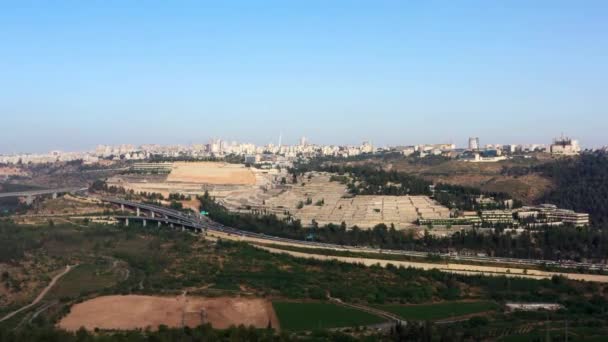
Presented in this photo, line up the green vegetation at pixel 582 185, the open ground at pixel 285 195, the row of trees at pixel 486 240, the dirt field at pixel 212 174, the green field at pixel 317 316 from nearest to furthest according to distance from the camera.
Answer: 1. the green field at pixel 317 316
2. the row of trees at pixel 486 240
3. the open ground at pixel 285 195
4. the green vegetation at pixel 582 185
5. the dirt field at pixel 212 174

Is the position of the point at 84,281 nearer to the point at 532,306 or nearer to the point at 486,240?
the point at 532,306

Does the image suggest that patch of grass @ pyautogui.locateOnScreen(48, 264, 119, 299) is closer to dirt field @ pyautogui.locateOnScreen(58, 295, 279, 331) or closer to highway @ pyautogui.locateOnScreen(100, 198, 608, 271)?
dirt field @ pyautogui.locateOnScreen(58, 295, 279, 331)

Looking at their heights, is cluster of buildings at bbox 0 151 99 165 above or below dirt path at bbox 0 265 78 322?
above

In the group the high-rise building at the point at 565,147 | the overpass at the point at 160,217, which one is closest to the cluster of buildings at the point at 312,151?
the high-rise building at the point at 565,147

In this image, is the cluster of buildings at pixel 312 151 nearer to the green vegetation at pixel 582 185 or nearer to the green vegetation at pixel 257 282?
the green vegetation at pixel 582 185

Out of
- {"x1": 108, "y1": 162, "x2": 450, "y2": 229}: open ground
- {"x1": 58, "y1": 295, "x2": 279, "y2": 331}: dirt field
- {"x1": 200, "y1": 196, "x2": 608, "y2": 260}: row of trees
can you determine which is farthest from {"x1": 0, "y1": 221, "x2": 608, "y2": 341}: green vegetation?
{"x1": 108, "y1": 162, "x2": 450, "y2": 229}: open ground

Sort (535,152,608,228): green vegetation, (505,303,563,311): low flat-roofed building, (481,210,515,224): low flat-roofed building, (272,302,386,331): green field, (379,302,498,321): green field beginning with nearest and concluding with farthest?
1. (272,302,386,331): green field
2. (379,302,498,321): green field
3. (505,303,563,311): low flat-roofed building
4. (481,210,515,224): low flat-roofed building
5. (535,152,608,228): green vegetation

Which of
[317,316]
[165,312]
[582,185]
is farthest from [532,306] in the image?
[582,185]
